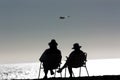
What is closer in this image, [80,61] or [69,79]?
[69,79]

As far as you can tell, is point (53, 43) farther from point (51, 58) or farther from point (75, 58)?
point (75, 58)

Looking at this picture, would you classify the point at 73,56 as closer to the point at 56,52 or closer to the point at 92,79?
the point at 56,52

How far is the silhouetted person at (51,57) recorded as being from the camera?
19.8 metres

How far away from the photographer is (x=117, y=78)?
54.6 feet

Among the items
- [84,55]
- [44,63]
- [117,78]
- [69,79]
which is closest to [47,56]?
[44,63]

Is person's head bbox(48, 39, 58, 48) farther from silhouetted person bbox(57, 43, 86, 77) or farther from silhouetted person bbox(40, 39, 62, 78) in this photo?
silhouetted person bbox(57, 43, 86, 77)

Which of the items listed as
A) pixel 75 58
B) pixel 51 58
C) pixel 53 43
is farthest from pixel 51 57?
pixel 75 58

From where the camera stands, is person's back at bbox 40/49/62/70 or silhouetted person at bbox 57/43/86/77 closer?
person's back at bbox 40/49/62/70

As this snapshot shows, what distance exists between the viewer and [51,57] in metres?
19.8

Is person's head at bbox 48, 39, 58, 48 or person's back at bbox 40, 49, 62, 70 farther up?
person's head at bbox 48, 39, 58, 48

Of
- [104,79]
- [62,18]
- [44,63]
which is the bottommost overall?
[104,79]

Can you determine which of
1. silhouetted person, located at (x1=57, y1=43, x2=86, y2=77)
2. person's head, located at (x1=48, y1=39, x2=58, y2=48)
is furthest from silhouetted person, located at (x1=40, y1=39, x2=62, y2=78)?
silhouetted person, located at (x1=57, y1=43, x2=86, y2=77)

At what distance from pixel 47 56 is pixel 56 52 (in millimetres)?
456

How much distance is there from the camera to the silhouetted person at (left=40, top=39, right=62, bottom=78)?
19.8 meters
